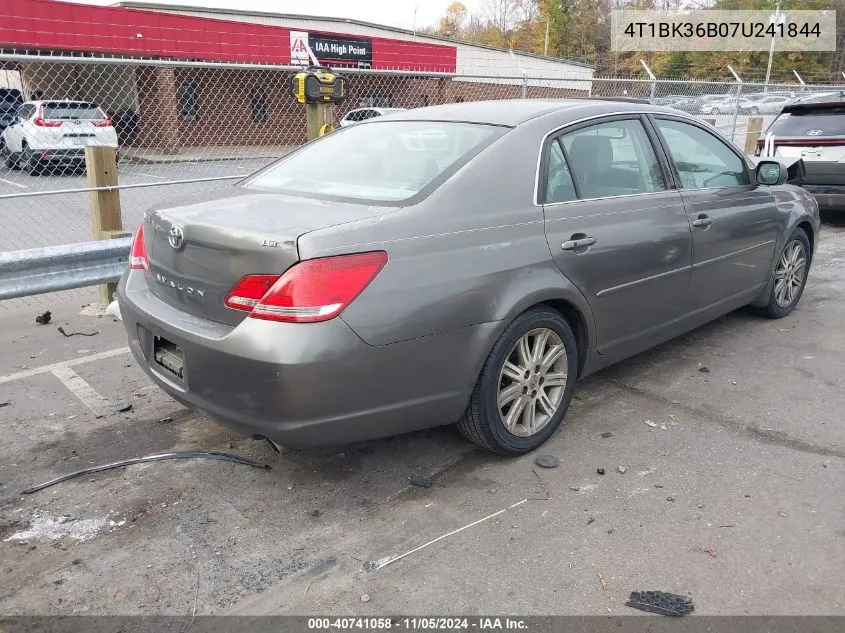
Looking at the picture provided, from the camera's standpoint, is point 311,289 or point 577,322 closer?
point 311,289

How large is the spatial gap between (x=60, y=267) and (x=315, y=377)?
10.2 feet

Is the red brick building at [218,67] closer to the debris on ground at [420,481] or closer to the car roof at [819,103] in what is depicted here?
the car roof at [819,103]

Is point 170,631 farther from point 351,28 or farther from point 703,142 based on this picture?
point 351,28

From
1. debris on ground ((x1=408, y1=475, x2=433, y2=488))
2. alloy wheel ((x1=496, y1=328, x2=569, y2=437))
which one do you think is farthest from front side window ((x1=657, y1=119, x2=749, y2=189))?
debris on ground ((x1=408, y1=475, x2=433, y2=488))

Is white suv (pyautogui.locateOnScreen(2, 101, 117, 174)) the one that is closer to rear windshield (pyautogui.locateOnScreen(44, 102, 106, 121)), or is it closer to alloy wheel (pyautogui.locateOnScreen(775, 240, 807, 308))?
rear windshield (pyautogui.locateOnScreen(44, 102, 106, 121))

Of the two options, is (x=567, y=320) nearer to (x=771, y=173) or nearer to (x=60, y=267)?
(x=771, y=173)

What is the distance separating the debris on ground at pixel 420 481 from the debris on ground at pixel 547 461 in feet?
1.80

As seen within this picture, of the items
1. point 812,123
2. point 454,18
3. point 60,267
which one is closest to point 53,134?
point 60,267

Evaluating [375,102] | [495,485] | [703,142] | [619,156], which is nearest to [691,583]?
[495,485]

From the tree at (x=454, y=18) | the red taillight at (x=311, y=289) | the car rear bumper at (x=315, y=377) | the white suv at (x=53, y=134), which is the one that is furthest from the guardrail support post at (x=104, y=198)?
the tree at (x=454, y=18)

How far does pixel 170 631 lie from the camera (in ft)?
7.45

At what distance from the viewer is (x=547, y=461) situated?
3.34 m

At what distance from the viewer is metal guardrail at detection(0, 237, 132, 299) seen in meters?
4.51

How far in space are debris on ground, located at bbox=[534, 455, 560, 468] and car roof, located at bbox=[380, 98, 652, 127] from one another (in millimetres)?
1621
